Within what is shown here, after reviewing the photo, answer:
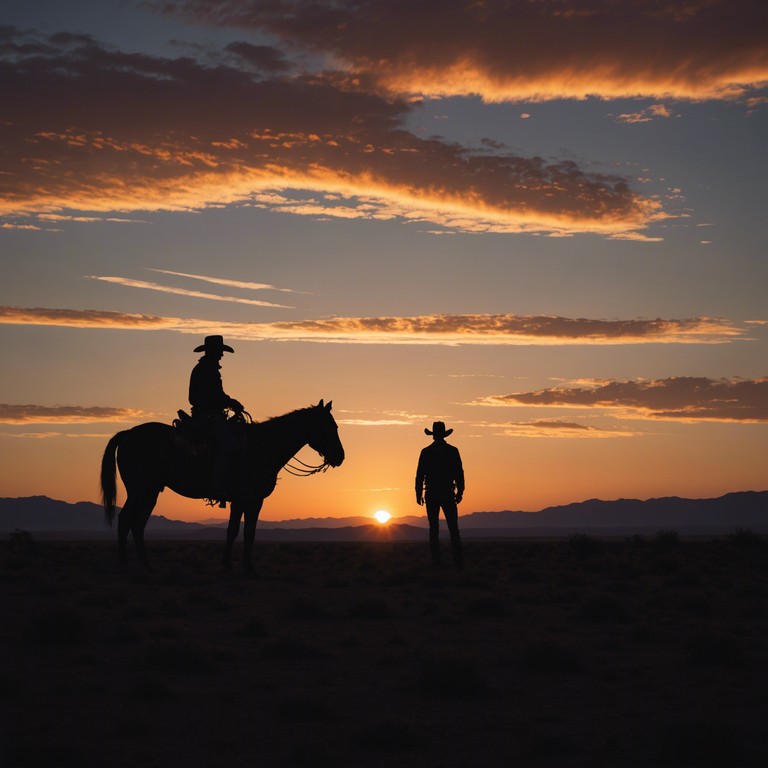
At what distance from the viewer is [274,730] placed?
8.01m

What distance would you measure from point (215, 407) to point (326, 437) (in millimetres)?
2533

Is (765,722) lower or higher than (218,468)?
lower

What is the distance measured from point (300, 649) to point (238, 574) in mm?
9752

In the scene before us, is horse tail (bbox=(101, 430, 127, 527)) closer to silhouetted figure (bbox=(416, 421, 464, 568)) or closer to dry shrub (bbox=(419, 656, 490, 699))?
silhouetted figure (bbox=(416, 421, 464, 568))

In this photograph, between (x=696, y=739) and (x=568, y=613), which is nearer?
(x=696, y=739)

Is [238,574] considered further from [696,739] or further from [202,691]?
[696,739]

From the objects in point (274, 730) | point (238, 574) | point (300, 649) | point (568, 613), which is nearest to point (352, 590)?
point (238, 574)

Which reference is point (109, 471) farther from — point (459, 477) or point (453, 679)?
point (453, 679)

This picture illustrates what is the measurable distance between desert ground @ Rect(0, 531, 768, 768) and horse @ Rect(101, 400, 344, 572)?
2014mm

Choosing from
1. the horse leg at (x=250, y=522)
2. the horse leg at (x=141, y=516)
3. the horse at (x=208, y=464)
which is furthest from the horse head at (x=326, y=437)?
the horse leg at (x=141, y=516)

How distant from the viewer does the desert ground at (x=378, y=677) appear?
7.36m

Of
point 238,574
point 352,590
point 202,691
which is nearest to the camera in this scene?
point 202,691

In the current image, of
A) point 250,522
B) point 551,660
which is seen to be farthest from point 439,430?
point 551,660

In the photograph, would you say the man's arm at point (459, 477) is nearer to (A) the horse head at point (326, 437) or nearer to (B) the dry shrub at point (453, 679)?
(A) the horse head at point (326, 437)
